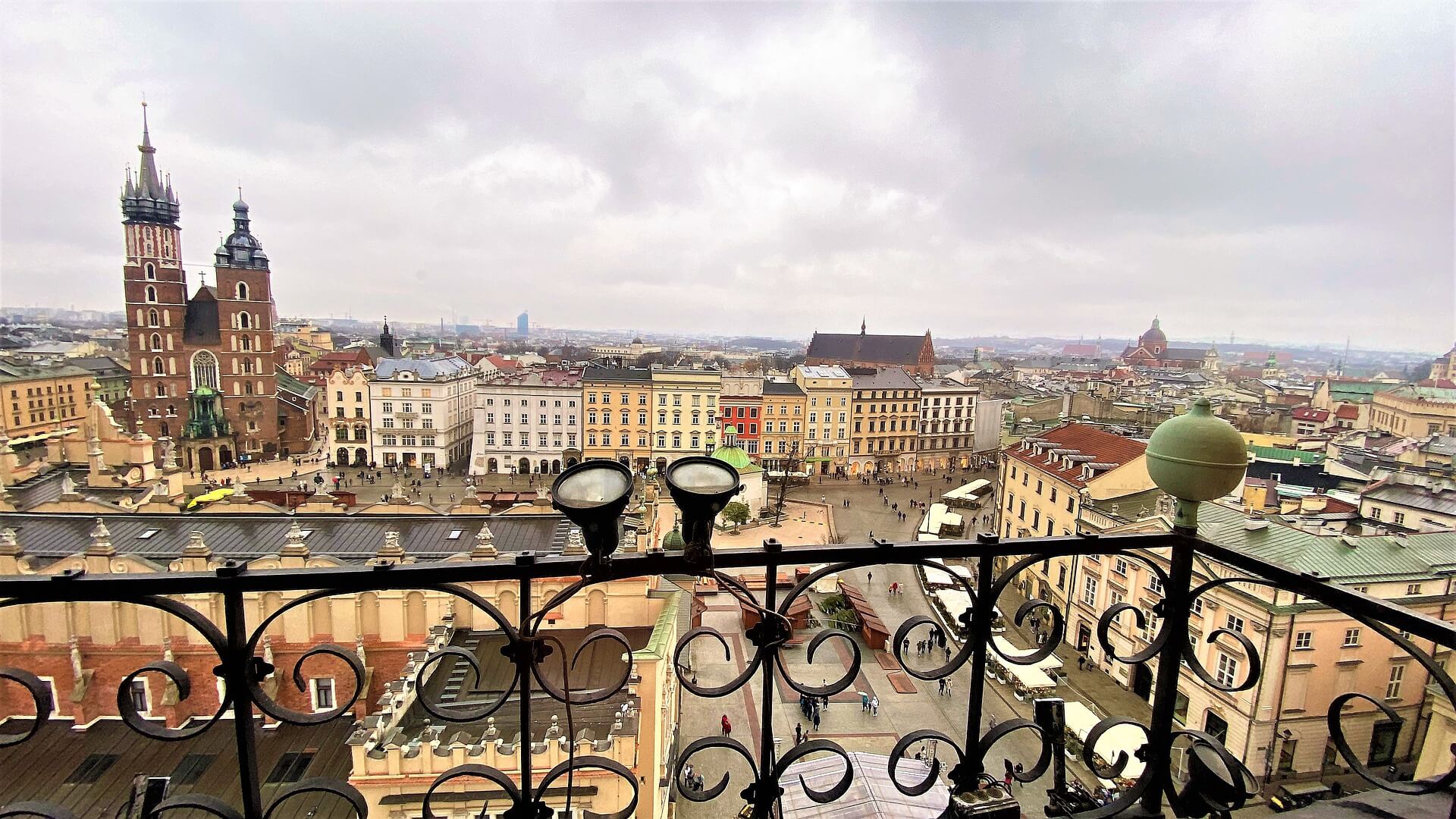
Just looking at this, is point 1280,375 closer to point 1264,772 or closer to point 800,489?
point 800,489

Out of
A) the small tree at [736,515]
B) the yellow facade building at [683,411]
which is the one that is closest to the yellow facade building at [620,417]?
the yellow facade building at [683,411]

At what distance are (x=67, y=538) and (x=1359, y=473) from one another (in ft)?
174

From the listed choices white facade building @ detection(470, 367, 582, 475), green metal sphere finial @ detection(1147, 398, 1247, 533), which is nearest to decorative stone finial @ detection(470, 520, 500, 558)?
green metal sphere finial @ detection(1147, 398, 1247, 533)

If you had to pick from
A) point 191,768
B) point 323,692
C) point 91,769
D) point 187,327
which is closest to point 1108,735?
point 323,692

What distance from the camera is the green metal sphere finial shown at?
2596 mm

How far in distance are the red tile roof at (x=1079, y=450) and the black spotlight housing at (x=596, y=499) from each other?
27510 millimetres

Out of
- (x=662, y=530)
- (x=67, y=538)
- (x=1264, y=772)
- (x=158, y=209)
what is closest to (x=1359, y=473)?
(x=1264, y=772)

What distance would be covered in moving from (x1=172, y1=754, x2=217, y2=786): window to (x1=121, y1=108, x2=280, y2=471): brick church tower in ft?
162

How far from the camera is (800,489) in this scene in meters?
50.2

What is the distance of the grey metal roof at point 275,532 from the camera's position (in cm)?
1427

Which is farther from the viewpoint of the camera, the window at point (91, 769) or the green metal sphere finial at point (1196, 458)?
the window at point (91, 769)

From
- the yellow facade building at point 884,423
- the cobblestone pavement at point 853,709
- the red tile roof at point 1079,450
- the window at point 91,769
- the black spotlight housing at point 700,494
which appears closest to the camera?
the black spotlight housing at point 700,494

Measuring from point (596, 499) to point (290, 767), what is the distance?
37.8 ft

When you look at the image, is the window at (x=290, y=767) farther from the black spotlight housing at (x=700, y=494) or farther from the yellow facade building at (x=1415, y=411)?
the yellow facade building at (x=1415, y=411)
